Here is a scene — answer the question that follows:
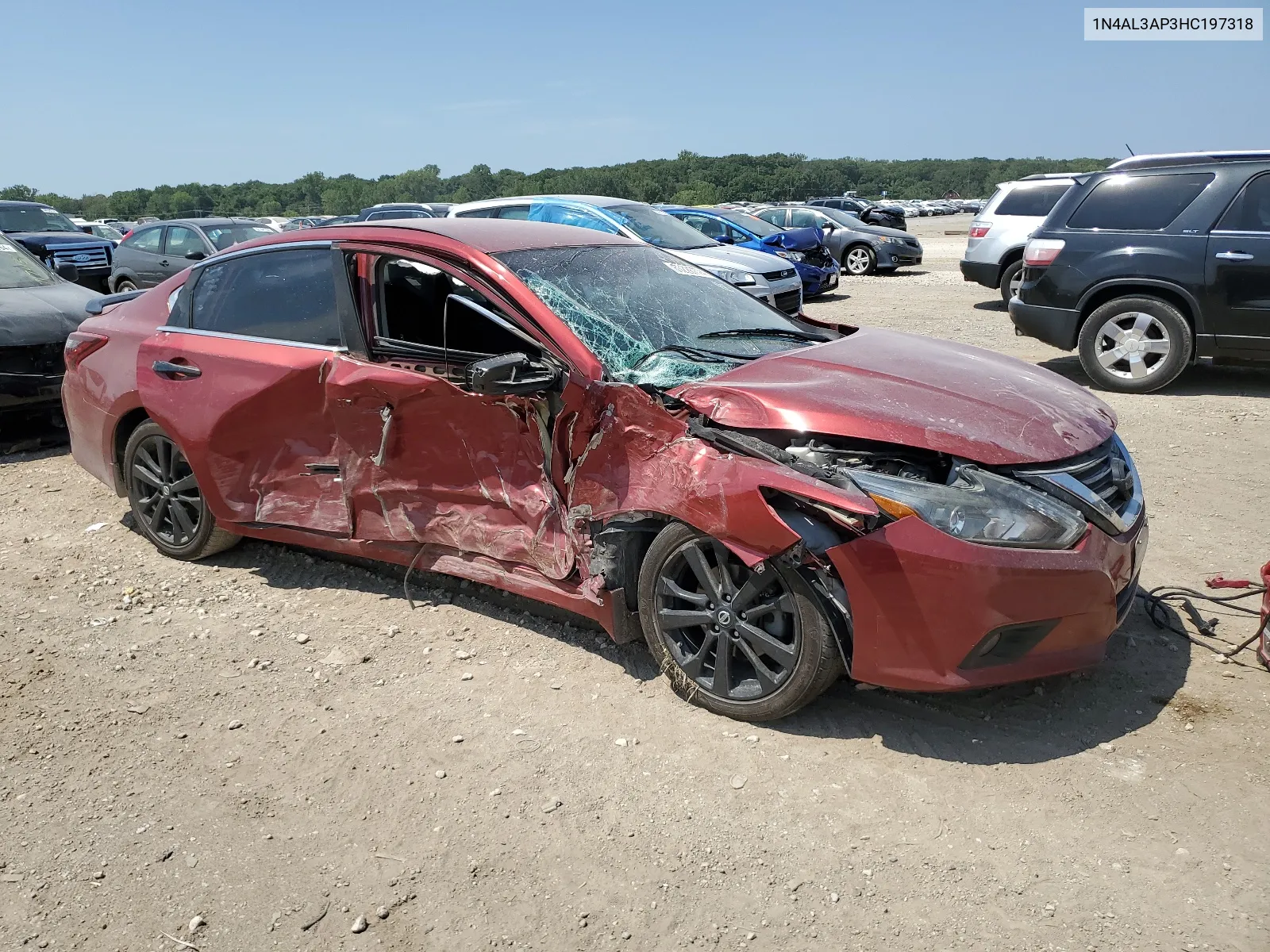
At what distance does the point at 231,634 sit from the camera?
169 inches

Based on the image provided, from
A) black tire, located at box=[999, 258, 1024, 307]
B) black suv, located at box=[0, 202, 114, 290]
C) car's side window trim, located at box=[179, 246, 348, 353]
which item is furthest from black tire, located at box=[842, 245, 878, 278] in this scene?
car's side window trim, located at box=[179, 246, 348, 353]

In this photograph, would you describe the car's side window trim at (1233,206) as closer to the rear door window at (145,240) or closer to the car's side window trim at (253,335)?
the car's side window trim at (253,335)

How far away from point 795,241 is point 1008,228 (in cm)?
439

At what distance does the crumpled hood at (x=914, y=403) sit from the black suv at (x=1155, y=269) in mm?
4896

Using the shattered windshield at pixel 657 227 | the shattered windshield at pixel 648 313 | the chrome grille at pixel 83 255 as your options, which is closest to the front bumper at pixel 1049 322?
the shattered windshield at pixel 657 227

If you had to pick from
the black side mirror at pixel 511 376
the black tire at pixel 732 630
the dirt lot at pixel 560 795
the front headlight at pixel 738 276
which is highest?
the black side mirror at pixel 511 376

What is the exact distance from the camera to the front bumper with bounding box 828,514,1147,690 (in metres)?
2.93

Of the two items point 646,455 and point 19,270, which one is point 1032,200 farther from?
point 19,270

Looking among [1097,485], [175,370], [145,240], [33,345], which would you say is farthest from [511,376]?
[145,240]

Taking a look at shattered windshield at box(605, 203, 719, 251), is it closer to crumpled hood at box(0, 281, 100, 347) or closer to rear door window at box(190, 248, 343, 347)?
crumpled hood at box(0, 281, 100, 347)

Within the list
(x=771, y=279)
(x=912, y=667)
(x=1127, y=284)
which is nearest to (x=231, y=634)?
(x=912, y=667)

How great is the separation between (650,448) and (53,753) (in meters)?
2.35

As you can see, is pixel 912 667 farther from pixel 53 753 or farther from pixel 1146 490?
pixel 1146 490

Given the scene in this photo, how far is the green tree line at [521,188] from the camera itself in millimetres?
71250
